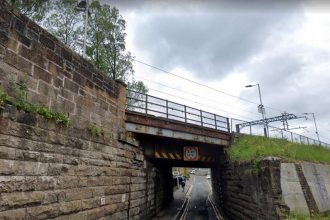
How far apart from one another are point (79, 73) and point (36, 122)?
9.25ft

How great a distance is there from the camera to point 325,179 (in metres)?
15.0

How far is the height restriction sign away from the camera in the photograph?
17.7m

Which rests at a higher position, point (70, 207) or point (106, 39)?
point (106, 39)

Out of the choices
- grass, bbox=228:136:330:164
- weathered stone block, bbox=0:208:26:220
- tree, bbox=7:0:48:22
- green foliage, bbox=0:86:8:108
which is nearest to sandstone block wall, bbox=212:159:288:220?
grass, bbox=228:136:330:164

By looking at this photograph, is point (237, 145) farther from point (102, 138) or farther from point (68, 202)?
point (68, 202)

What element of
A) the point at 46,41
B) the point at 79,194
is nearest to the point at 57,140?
the point at 79,194

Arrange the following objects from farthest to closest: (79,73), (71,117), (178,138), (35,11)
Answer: (35,11), (178,138), (79,73), (71,117)

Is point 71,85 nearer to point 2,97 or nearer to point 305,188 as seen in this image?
point 2,97

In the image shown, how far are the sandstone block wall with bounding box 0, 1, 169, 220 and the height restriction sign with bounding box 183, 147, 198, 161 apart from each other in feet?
21.4

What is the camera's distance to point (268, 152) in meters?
14.2

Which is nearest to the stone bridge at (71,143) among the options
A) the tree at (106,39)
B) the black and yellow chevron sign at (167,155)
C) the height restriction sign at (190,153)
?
the black and yellow chevron sign at (167,155)

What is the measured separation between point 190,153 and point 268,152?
17.7ft

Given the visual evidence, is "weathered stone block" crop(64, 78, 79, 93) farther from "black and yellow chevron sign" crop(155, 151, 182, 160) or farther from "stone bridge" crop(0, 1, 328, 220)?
"black and yellow chevron sign" crop(155, 151, 182, 160)

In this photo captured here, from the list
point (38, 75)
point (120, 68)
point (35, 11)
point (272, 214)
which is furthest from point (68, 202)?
point (120, 68)
